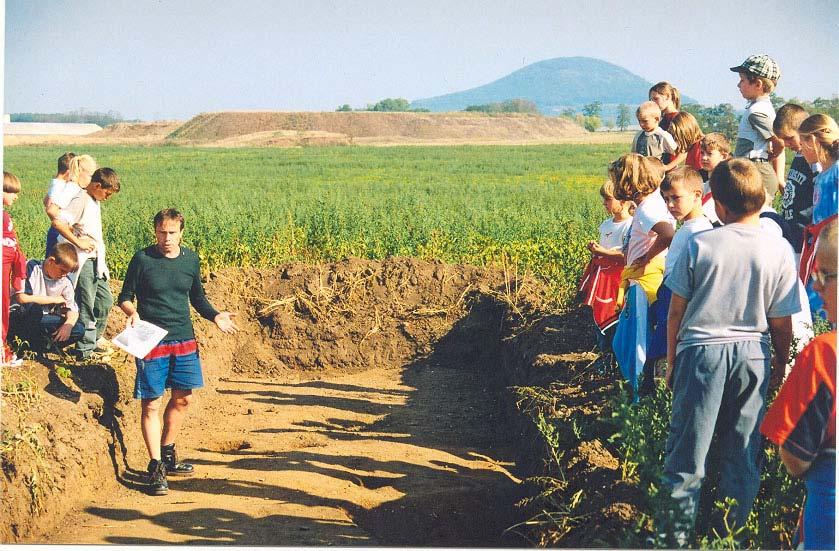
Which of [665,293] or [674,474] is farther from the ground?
[665,293]

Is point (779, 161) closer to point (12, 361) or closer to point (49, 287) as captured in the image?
point (49, 287)

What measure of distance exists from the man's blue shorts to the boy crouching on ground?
135cm

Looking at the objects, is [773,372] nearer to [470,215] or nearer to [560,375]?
[560,375]

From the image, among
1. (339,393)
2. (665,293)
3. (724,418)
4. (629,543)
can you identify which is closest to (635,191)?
(665,293)

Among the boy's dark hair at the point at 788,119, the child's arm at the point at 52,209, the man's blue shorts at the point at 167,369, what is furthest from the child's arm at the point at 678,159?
the child's arm at the point at 52,209

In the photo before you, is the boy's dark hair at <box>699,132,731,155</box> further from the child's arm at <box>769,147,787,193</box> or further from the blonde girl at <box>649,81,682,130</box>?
the blonde girl at <box>649,81,682,130</box>

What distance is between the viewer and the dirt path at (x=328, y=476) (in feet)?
17.1

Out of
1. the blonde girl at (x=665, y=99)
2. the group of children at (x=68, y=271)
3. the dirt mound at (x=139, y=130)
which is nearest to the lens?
the group of children at (x=68, y=271)

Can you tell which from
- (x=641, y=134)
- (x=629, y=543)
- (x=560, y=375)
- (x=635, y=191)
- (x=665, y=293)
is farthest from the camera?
(x=641, y=134)

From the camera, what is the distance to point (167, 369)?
5.96 metres

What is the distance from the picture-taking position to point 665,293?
511 centimetres

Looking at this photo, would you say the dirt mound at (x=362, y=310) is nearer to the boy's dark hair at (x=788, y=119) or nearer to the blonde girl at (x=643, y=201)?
the blonde girl at (x=643, y=201)

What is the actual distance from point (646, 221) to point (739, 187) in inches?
66.5

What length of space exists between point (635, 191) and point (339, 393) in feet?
12.8
